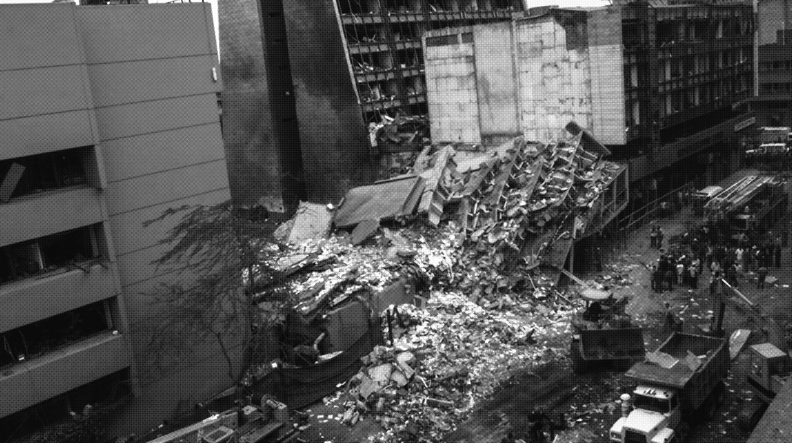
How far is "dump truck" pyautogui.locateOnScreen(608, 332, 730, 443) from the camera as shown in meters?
14.1

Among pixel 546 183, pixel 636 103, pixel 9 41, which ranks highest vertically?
pixel 9 41

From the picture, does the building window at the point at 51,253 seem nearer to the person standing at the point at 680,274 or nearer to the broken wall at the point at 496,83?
the person standing at the point at 680,274

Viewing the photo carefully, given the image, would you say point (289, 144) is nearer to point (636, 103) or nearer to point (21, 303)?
point (636, 103)

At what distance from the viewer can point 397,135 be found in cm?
3650

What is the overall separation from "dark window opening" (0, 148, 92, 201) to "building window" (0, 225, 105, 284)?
1.08m

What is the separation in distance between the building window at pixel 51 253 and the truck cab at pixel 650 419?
11.7 metres

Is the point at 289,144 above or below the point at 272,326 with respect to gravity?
above

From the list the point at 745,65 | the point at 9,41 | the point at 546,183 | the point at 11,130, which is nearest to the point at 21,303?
the point at 11,130

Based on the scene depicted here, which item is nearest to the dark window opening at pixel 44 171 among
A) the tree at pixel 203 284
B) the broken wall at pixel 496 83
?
the tree at pixel 203 284

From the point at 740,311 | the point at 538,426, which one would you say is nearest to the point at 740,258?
the point at 740,311

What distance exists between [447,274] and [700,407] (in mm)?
9701

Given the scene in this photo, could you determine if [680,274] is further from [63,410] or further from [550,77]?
[63,410]

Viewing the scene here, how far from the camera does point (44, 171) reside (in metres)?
15.8

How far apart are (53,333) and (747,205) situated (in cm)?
2549
